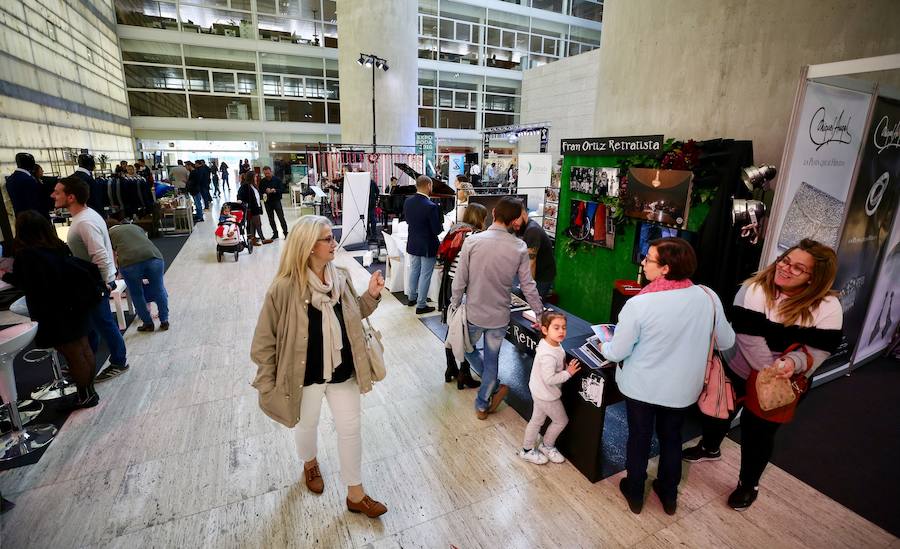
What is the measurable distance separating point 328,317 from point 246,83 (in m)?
19.3

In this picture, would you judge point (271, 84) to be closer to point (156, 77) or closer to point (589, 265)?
point (156, 77)

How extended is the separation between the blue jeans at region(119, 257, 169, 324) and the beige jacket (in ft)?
10.8

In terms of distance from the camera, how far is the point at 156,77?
16.7 m

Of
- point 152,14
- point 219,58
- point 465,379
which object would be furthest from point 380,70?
point 465,379

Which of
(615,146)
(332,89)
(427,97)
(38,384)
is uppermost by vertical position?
(332,89)

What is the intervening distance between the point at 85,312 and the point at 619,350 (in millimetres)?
3765

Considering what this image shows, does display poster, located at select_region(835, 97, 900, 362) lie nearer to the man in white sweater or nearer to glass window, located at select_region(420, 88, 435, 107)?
the man in white sweater

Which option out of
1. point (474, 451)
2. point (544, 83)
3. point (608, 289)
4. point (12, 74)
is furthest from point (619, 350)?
point (544, 83)

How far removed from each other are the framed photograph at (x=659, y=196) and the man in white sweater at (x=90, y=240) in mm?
4869

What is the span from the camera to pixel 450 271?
13.4 feet

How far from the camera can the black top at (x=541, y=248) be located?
13.8 feet

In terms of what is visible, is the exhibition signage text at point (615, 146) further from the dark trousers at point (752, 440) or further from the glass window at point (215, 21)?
the glass window at point (215, 21)

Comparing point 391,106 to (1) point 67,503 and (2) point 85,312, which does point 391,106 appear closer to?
(2) point 85,312

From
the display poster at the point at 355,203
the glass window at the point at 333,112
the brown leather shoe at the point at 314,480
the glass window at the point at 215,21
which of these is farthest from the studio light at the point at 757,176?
the glass window at the point at 215,21
